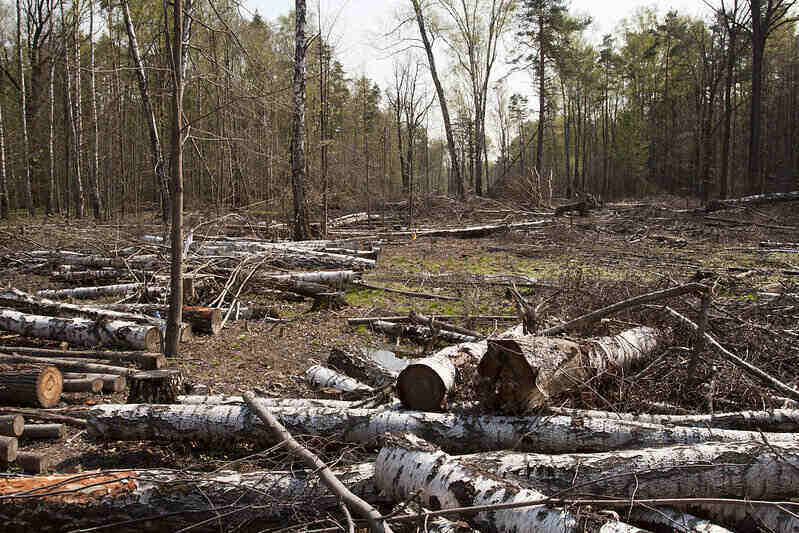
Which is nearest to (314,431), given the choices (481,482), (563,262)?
(481,482)

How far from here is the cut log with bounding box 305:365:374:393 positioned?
441 cm

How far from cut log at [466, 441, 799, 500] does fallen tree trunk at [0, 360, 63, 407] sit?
11.3ft

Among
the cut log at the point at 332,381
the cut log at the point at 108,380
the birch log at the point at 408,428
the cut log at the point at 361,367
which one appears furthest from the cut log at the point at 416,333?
the cut log at the point at 108,380

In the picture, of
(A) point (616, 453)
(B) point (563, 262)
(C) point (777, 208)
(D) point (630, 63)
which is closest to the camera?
(A) point (616, 453)

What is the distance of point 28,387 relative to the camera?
398 centimetres

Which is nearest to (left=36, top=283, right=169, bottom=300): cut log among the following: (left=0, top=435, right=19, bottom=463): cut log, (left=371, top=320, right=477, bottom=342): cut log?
(left=371, top=320, right=477, bottom=342): cut log

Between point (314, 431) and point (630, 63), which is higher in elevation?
point (630, 63)

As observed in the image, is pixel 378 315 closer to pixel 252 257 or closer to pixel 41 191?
pixel 252 257

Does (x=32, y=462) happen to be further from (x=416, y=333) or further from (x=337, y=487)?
(x=416, y=333)

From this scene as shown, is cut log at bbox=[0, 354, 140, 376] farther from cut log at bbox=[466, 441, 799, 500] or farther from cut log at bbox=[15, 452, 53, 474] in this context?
cut log at bbox=[466, 441, 799, 500]

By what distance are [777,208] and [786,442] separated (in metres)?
18.5

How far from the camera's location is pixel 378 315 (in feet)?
23.6

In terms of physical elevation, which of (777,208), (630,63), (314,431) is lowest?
(314,431)

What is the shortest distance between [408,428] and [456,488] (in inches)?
34.3
